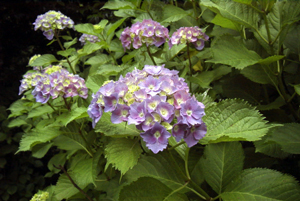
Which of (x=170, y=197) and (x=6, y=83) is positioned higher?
(x=170, y=197)

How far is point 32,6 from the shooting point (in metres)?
4.04

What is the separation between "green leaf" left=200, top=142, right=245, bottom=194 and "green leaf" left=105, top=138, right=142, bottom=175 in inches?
14.5

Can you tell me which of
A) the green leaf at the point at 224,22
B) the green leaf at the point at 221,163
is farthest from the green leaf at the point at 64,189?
the green leaf at the point at 224,22

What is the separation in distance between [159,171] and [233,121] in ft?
1.26

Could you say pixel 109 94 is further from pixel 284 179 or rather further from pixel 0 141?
pixel 0 141

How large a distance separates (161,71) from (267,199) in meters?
0.62

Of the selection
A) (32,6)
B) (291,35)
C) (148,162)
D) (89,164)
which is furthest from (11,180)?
(291,35)

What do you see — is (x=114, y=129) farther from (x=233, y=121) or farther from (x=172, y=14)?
(x=172, y=14)

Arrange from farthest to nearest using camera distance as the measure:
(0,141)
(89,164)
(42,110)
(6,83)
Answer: (6,83) → (0,141) → (42,110) → (89,164)

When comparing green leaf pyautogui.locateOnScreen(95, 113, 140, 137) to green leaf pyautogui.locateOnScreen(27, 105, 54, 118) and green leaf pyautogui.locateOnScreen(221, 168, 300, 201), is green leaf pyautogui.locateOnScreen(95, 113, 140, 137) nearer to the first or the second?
green leaf pyautogui.locateOnScreen(221, 168, 300, 201)

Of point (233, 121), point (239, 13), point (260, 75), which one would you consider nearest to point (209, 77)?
point (260, 75)

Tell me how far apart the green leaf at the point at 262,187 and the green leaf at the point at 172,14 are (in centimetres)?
101

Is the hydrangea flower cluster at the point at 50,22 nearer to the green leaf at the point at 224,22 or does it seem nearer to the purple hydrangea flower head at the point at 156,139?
the green leaf at the point at 224,22

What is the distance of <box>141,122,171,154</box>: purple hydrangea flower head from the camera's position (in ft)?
2.45
